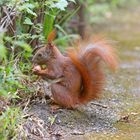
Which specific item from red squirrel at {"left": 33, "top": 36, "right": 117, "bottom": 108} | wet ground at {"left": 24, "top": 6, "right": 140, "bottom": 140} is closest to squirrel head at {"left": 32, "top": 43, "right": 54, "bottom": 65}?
red squirrel at {"left": 33, "top": 36, "right": 117, "bottom": 108}

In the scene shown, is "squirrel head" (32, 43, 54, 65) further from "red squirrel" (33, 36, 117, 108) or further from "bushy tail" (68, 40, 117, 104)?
"bushy tail" (68, 40, 117, 104)

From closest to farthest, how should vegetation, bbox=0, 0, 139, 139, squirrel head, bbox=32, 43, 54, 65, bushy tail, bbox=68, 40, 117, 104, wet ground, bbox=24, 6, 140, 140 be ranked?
vegetation, bbox=0, 0, 139, 139 < wet ground, bbox=24, 6, 140, 140 < bushy tail, bbox=68, 40, 117, 104 < squirrel head, bbox=32, 43, 54, 65

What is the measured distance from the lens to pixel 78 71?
4.27 meters

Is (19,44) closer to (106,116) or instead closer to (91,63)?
(91,63)

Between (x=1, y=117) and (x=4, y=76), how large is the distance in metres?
0.34

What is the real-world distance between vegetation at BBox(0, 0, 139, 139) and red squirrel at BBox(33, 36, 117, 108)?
25 cm

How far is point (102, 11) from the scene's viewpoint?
29.6ft

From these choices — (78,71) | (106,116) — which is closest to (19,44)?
(78,71)

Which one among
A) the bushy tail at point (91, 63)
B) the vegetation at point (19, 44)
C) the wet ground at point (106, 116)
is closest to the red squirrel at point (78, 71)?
the bushy tail at point (91, 63)

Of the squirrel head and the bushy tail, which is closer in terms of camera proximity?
the bushy tail

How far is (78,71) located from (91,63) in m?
0.13

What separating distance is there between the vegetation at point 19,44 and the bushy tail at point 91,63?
1.21 feet

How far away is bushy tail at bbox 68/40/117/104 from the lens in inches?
166

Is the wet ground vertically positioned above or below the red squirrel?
below
